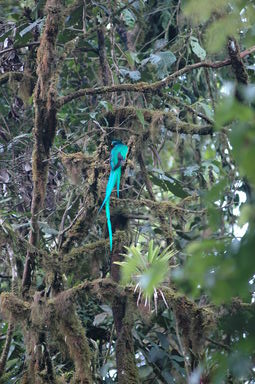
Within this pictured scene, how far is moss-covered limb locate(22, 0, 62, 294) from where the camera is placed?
318cm

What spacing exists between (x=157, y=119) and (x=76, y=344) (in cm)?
129

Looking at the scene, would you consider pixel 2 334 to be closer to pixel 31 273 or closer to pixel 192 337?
pixel 31 273

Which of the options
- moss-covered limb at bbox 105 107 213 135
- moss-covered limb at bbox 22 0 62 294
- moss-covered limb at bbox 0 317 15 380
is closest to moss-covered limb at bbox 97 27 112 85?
moss-covered limb at bbox 105 107 213 135

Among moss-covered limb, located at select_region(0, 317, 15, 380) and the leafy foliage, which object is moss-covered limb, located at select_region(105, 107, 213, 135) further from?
moss-covered limb, located at select_region(0, 317, 15, 380)

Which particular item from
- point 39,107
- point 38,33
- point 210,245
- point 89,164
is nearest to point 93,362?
point 89,164

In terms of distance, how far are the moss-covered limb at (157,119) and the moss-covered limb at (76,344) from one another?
115cm

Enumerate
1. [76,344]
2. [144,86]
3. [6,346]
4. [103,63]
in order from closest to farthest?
[6,346]
[76,344]
[144,86]
[103,63]

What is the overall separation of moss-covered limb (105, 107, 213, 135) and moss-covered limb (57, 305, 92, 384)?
A: 1.15 meters

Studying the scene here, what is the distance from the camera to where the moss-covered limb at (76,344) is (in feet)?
10.5

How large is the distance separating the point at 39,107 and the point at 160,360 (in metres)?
1.66

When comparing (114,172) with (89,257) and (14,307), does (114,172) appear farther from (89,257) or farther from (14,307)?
(14,307)

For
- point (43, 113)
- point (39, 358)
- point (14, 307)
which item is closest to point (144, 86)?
point (43, 113)

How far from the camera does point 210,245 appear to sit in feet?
3.85

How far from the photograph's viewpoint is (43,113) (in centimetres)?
319
